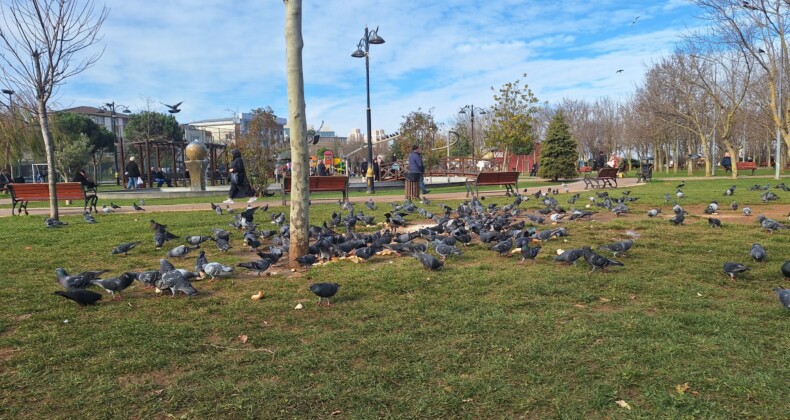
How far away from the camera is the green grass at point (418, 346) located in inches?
107

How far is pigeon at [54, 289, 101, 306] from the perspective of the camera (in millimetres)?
4344

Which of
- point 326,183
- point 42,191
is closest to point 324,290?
point 326,183

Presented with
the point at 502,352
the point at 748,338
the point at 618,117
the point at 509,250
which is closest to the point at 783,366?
the point at 748,338

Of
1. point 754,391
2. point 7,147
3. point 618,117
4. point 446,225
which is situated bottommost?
point 754,391

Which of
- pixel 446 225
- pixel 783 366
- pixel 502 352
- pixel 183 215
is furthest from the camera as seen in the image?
pixel 183 215

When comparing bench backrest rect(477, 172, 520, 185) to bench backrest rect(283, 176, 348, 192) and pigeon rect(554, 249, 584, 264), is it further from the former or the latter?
pigeon rect(554, 249, 584, 264)

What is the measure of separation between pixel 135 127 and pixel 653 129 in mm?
59740

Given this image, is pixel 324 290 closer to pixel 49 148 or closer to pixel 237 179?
pixel 49 148

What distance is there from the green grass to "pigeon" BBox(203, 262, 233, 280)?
249 millimetres

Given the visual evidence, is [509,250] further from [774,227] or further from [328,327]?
[774,227]

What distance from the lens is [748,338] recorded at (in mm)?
3465

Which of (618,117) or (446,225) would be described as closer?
(446,225)

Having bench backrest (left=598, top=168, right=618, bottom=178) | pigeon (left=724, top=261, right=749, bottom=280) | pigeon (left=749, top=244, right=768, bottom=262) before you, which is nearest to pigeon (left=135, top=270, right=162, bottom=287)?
pigeon (left=724, top=261, right=749, bottom=280)

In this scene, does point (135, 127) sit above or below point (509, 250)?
above
